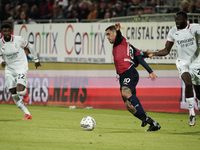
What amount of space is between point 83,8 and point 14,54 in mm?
7911

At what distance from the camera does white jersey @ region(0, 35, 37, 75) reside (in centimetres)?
1154

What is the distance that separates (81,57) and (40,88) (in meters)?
2.06

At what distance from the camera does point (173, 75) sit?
571 inches

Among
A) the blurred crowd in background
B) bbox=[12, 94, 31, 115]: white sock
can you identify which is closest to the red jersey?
bbox=[12, 94, 31, 115]: white sock

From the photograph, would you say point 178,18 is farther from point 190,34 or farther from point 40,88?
point 40,88

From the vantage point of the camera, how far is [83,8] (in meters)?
19.0

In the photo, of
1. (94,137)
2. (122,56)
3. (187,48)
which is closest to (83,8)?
(187,48)

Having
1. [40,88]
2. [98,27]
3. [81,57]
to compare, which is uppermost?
[98,27]

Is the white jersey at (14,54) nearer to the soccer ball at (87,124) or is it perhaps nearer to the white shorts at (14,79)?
the white shorts at (14,79)

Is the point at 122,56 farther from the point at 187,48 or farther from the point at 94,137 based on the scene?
the point at 94,137

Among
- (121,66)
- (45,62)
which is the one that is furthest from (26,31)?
(121,66)

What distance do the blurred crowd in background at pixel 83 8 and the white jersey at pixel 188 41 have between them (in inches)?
217

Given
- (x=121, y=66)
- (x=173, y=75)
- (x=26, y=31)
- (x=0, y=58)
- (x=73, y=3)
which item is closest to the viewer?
(x=121, y=66)

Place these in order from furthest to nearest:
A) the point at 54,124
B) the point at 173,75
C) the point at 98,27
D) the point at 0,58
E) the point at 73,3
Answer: the point at 73,3, the point at 98,27, the point at 173,75, the point at 0,58, the point at 54,124
